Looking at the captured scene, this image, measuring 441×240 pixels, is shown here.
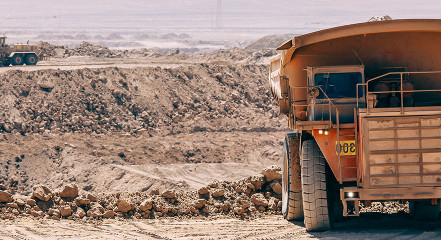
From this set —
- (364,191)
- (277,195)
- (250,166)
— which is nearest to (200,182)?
(250,166)

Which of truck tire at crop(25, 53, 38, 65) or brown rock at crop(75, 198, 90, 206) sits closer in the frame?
brown rock at crop(75, 198, 90, 206)

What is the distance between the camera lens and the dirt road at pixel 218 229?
42.3ft

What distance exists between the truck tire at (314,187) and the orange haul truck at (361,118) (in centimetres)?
2

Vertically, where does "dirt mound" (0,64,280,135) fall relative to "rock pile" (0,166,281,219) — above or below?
above

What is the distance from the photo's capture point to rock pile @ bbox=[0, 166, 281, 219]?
1557 centimetres

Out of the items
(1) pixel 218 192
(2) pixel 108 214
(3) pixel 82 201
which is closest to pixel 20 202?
(3) pixel 82 201

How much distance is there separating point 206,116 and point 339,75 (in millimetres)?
21643

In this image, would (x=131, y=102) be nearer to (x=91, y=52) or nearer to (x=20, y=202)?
(x=91, y=52)

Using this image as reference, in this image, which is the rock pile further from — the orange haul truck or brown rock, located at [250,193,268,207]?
the orange haul truck

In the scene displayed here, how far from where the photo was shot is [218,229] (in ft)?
46.8

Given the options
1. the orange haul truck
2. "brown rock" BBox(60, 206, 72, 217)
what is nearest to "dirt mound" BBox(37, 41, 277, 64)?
"brown rock" BBox(60, 206, 72, 217)

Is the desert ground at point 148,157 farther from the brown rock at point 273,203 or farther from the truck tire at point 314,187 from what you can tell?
the truck tire at point 314,187

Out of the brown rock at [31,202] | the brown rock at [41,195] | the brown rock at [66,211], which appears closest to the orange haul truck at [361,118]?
the brown rock at [66,211]

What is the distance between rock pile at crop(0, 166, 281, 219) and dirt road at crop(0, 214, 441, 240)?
471 mm
